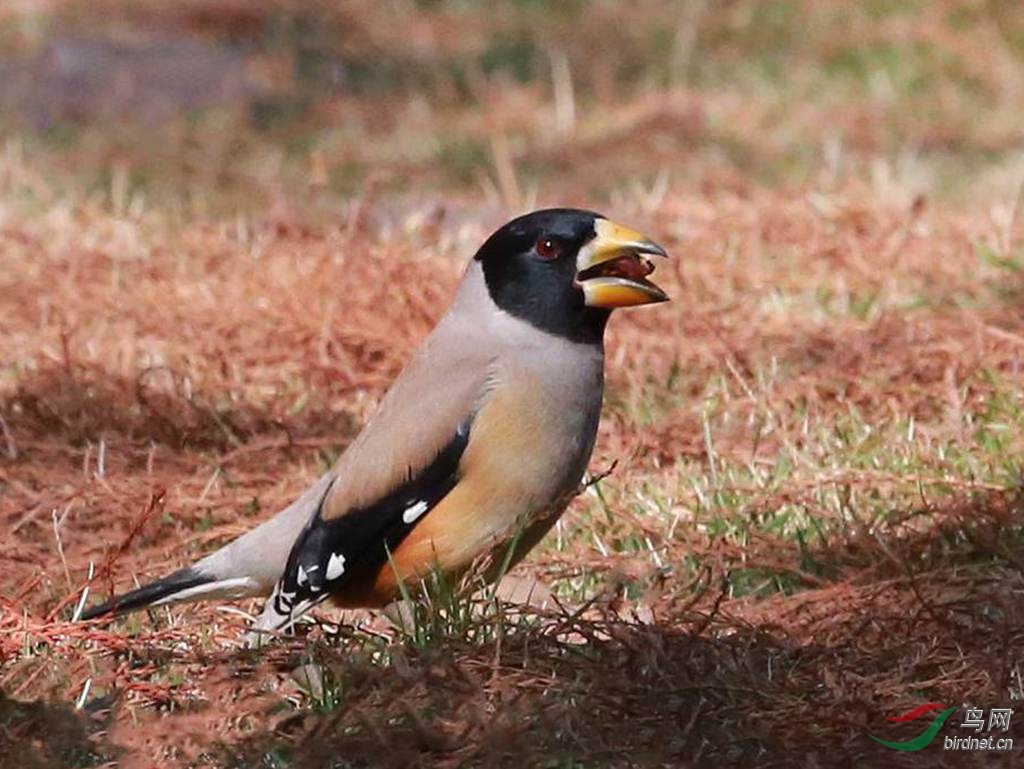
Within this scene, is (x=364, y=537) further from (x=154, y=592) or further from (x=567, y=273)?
(x=567, y=273)

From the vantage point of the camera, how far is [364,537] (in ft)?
16.1

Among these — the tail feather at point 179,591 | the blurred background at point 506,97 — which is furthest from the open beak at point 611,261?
the blurred background at point 506,97

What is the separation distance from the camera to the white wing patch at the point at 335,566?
192 inches

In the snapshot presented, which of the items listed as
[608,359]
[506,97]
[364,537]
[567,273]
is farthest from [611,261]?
[506,97]

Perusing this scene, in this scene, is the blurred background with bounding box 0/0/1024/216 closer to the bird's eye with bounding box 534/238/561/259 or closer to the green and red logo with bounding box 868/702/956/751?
the bird's eye with bounding box 534/238/561/259

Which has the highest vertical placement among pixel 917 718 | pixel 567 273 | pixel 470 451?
pixel 567 273

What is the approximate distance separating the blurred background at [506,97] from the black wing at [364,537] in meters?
4.03

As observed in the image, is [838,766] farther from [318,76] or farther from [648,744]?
[318,76]

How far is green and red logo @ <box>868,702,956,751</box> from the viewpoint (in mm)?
4164

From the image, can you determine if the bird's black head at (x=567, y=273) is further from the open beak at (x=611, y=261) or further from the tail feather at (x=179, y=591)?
the tail feather at (x=179, y=591)

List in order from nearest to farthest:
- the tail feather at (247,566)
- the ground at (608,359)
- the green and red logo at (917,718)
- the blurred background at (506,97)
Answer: the green and red logo at (917,718), the ground at (608,359), the tail feather at (247,566), the blurred background at (506,97)

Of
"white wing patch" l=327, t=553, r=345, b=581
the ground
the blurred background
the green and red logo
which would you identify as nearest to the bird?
"white wing patch" l=327, t=553, r=345, b=581

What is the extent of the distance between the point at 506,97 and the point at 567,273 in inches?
252

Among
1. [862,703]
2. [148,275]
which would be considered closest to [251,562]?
[862,703]
